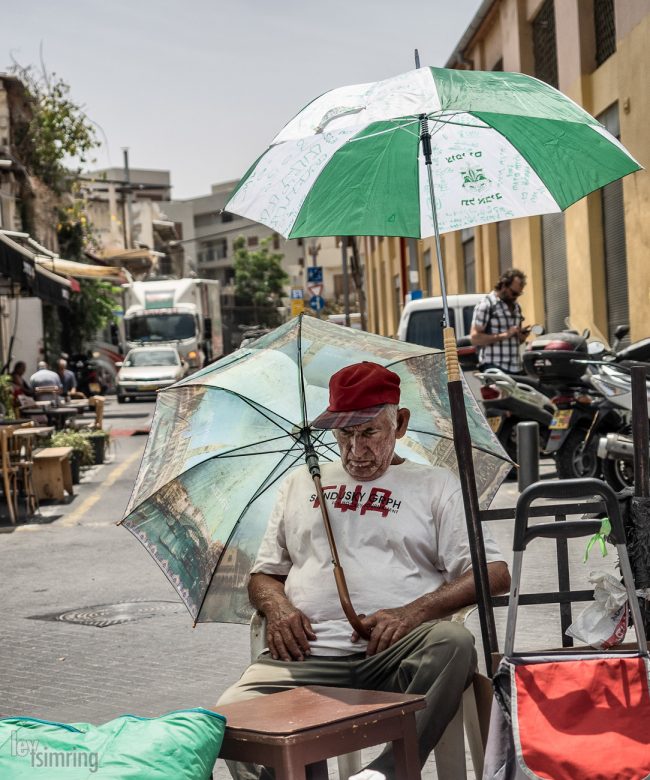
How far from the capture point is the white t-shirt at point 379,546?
401 cm

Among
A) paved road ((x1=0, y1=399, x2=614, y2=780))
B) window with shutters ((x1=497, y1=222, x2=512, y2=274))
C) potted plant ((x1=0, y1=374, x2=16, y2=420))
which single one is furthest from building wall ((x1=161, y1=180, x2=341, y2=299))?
paved road ((x1=0, y1=399, x2=614, y2=780))

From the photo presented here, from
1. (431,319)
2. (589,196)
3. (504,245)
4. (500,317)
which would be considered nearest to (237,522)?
(500,317)

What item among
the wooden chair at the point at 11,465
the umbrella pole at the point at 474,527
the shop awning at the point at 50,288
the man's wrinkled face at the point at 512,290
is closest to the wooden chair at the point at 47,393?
the shop awning at the point at 50,288

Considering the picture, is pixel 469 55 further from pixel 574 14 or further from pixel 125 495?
pixel 125 495

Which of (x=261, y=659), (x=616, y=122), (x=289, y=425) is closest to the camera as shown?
(x=261, y=659)

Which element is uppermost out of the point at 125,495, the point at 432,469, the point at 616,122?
the point at 616,122

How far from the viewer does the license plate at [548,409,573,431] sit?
39.2 ft

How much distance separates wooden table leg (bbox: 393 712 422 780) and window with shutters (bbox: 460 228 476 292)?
26.2 m

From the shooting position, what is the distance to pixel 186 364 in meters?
37.8

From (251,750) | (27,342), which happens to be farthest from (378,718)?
(27,342)

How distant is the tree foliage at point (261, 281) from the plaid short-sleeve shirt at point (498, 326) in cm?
7607

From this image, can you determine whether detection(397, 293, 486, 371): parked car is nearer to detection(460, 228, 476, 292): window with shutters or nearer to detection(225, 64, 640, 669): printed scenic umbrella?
detection(460, 228, 476, 292): window with shutters

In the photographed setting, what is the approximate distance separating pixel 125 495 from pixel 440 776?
1124 cm

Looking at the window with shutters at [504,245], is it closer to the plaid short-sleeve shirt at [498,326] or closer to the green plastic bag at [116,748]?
the plaid short-sleeve shirt at [498,326]
